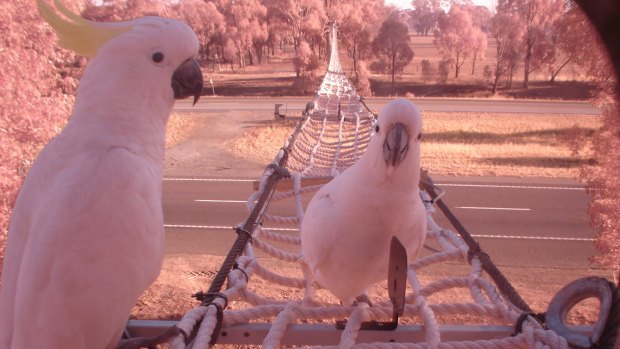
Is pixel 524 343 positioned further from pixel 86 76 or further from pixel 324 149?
pixel 324 149

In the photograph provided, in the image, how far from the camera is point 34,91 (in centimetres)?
255

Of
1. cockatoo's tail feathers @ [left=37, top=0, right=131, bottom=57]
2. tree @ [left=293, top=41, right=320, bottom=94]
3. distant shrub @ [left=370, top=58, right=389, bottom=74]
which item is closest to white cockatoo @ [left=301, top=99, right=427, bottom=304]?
cockatoo's tail feathers @ [left=37, top=0, right=131, bottom=57]

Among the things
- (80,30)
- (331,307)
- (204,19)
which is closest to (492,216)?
(331,307)

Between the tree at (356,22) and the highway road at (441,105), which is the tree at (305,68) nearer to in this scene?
the highway road at (441,105)

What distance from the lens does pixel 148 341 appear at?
1064 mm

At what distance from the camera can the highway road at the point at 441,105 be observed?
35.5 ft

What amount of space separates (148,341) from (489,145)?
26.5ft

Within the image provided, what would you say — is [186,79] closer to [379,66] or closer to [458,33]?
[458,33]

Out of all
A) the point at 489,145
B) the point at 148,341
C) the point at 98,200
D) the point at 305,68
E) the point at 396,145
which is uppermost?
the point at 305,68

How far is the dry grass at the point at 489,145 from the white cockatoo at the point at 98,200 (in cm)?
617

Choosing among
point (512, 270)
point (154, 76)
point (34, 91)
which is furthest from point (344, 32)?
point (154, 76)

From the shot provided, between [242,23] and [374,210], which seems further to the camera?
[242,23]

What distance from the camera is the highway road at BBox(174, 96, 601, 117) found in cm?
1083

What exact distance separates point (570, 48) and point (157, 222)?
268cm
